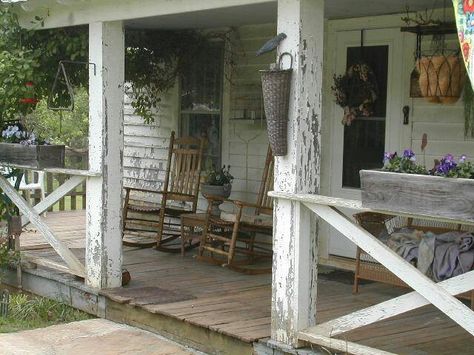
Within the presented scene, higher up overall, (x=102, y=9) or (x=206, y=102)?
(x=102, y=9)

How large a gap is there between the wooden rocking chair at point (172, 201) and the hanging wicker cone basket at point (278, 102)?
2943 mm

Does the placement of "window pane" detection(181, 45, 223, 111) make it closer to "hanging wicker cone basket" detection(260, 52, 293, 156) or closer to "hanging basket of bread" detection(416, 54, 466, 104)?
"hanging basket of bread" detection(416, 54, 466, 104)

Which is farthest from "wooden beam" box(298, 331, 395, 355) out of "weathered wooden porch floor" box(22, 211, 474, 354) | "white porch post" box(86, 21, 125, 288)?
"white porch post" box(86, 21, 125, 288)

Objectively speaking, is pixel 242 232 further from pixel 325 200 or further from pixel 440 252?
pixel 325 200

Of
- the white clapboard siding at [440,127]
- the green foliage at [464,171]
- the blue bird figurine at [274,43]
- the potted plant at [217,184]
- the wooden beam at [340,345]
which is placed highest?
the blue bird figurine at [274,43]

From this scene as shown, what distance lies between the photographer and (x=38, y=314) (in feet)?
20.1

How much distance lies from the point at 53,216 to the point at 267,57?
4200 millimetres

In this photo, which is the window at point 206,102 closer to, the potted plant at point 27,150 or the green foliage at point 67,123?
the potted plant at point 27,150

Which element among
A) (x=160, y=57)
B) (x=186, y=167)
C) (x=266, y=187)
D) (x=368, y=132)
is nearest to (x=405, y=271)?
(x=368, y=132)

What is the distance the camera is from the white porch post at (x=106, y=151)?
19.2 feet

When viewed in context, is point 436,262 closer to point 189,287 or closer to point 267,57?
point 189,287

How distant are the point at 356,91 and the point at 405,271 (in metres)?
2.73

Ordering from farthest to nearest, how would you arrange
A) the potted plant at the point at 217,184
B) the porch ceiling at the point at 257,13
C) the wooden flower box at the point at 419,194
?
the potted plant at the point at 217,184
the porch ceiling at the point at 257,13
the wooden flower box at the point at 419,194

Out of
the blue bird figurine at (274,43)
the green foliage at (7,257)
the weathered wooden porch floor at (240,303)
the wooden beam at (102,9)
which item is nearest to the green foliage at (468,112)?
the weathered wooden porch floor at (240,303)
